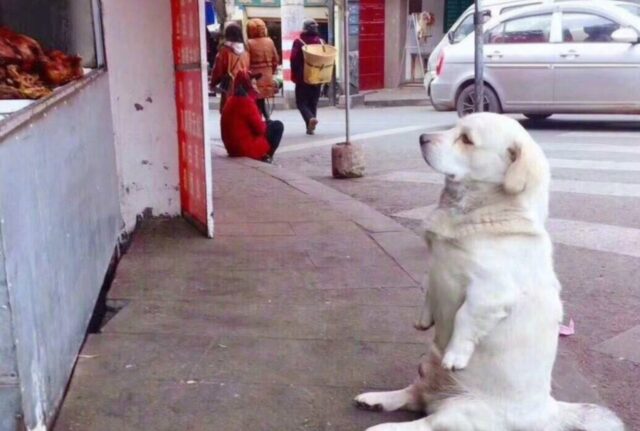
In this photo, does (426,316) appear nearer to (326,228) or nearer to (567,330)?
(567,330)

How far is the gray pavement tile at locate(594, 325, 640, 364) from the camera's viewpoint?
435 cm

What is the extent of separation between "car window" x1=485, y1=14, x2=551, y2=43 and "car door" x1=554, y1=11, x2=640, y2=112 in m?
0.29

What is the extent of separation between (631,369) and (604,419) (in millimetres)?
1219

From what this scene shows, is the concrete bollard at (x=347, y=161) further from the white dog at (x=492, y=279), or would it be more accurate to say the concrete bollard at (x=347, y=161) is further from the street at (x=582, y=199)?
the white dog at (x=492, y=279)

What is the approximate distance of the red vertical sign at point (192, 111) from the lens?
213 inches

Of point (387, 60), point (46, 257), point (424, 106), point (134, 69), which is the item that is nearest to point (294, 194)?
point (134, 69)

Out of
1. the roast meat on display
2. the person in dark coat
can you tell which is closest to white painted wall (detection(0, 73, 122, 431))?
the roast meat on display

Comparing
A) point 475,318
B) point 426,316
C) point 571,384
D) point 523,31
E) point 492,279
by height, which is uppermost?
point 523,31

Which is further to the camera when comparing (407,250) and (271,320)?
(407,250)

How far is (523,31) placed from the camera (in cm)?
1284

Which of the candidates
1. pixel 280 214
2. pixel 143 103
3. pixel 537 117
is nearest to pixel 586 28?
pixel 537 117

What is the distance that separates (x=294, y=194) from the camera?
24.8ft

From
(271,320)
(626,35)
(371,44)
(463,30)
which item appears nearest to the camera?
(271,320)

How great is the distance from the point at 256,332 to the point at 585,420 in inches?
66.4
